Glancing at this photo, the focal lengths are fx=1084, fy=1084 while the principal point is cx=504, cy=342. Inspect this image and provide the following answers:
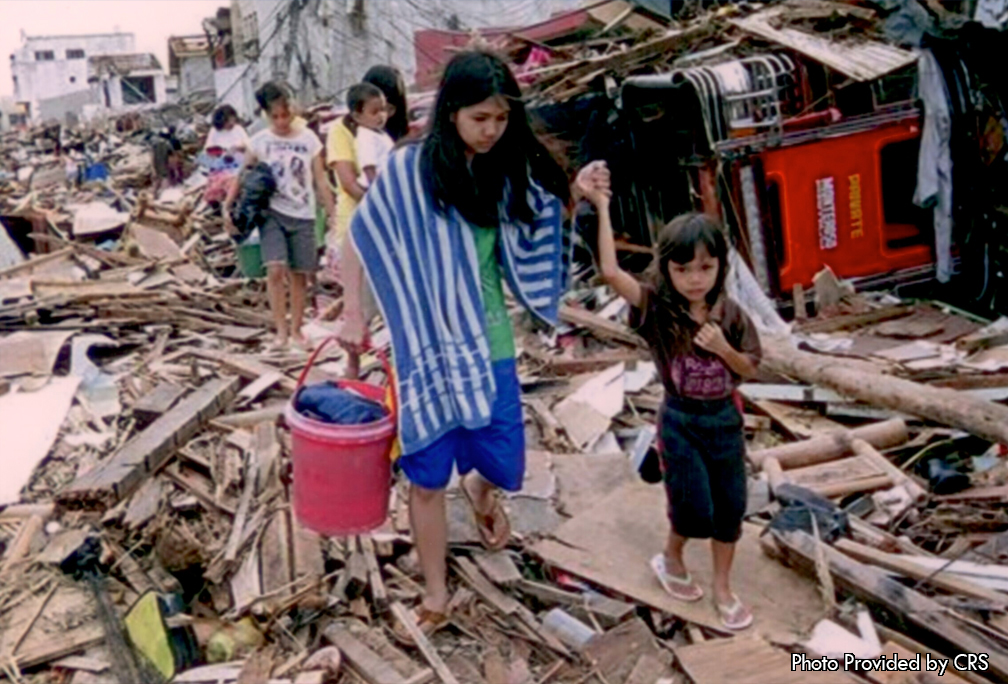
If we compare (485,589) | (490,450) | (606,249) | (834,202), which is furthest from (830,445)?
(834,202)

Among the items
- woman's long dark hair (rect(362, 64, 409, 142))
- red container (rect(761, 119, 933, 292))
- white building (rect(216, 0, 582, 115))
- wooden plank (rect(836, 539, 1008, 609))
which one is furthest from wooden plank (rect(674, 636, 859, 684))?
white building (rect(216, 0, 582, 115))

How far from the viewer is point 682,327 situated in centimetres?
371

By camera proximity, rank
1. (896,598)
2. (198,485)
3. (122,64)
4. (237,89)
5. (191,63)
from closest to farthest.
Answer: (896,598) → (198,485) → (237,89) → (191,63) → (122,64)

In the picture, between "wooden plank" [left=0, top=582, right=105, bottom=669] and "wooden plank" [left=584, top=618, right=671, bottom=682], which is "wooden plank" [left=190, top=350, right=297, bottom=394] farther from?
"wooden plank" [left=584, top=618, right=671, bottom=682]

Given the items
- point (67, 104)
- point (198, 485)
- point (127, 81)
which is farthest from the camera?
point (67, 104)

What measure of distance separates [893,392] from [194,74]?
42988 millimetres

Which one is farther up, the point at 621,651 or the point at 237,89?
the point at 237,89

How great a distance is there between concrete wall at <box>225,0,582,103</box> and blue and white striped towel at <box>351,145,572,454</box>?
16.7 metres

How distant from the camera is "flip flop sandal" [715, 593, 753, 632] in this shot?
154 inches

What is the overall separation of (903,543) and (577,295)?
4574 millimetres

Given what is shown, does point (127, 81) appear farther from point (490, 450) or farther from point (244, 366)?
point (490, 450)

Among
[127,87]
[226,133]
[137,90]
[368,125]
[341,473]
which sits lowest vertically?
[341,473]

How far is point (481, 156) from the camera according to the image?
3705mm

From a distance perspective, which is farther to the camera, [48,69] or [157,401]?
[48,69]
